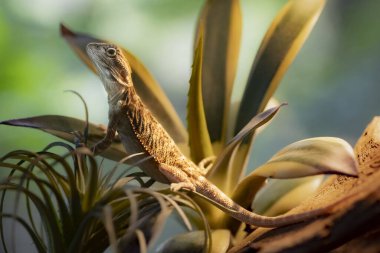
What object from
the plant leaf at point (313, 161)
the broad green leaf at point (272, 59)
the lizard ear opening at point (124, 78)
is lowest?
the plant leaf at point (313, 161)

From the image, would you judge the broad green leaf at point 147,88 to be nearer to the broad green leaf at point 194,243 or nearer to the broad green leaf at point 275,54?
the broad green leaf at point 275,54

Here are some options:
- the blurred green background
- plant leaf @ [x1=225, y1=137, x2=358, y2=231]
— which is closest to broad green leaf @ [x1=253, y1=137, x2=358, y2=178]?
plant leaf @ [x1=225, y1=137, x2=358, y2=231]

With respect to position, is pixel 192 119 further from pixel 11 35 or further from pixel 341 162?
pixel 11 35

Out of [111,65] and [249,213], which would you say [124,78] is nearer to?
[111,65]

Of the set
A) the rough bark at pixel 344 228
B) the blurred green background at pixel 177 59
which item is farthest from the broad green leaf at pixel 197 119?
the blurred green background at pixel 177 59

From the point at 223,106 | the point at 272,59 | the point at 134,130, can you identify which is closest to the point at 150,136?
the point at 134,130

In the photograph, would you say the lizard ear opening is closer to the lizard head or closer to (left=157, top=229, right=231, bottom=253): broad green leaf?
the lizard head

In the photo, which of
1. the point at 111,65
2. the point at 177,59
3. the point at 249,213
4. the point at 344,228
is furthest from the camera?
the point at 177,59
